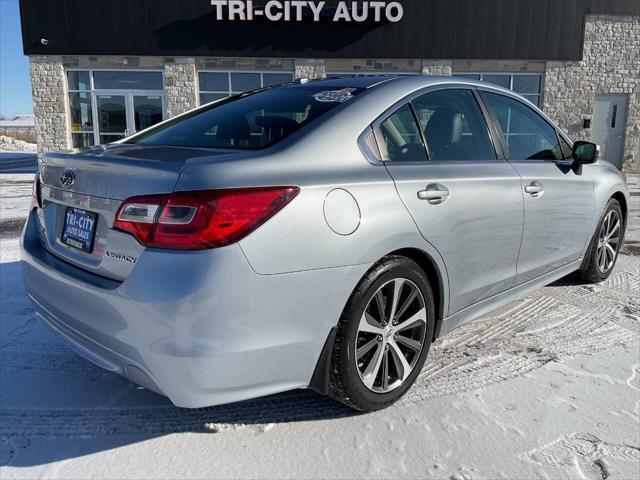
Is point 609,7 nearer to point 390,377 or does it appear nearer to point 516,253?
point 516,253

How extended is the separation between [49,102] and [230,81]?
593 centimetres

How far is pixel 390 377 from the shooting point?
2496mm

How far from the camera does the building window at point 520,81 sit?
1706 centimetres

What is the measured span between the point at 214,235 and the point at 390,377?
121 cm

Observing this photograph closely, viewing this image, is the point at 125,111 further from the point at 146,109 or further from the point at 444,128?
the point at 444,128

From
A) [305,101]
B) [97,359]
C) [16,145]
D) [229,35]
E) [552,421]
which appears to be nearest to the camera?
[97,359]

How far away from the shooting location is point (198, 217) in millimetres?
1812

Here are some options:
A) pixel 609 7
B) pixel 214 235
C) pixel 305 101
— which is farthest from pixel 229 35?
pixel 214 235

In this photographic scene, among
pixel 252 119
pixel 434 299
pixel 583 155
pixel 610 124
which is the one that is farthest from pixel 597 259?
pixel 610 124

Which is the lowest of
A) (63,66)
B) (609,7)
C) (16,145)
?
(16,145)

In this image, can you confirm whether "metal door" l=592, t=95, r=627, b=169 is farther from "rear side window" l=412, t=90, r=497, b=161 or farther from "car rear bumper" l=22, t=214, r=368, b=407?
"car rear bumper" l=22, t=214, r=368, b=407

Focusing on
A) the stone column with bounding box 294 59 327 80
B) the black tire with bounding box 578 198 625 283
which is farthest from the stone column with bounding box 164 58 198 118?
the black tire with bounding box 578 198 625 283

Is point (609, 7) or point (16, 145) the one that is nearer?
point (609, 7)

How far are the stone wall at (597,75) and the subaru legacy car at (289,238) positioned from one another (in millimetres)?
16275
